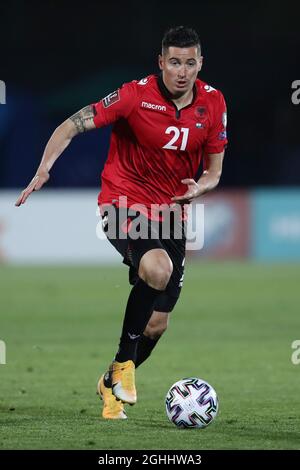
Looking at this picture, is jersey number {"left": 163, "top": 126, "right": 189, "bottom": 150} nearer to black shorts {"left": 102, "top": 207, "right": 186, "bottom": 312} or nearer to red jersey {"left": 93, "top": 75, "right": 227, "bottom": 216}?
red jersey {"left": 93, "top": 75, "right": 227, "bottom": 216}

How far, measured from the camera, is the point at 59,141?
22.6 feet

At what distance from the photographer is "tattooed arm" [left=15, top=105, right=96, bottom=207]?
6.69 meters

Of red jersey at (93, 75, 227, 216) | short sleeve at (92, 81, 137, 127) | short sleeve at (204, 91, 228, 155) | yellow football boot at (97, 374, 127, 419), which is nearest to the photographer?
yellow football boot at (97, 374, 127, 419)

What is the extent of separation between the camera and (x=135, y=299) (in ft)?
22.4

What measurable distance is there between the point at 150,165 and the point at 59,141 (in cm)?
72

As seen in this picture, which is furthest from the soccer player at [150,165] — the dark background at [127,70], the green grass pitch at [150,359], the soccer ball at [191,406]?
the dark background at [127,70]

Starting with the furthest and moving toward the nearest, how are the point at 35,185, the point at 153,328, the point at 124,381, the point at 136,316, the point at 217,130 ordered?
1. the point at 153,328
2. the point at 217,130
3. the point at 136,316
4. the point at 124,381
5. the point at 35,185

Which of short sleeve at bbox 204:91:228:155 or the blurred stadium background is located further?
the blurred stadium background

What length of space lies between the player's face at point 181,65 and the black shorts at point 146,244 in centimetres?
92

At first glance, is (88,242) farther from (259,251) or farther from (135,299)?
(135,299)

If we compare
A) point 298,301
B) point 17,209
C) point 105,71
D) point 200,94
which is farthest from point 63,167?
point 200,94

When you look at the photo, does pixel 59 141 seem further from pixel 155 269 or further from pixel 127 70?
pixel 127 70

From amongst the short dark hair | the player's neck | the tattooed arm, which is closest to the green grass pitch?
the tattooed arm

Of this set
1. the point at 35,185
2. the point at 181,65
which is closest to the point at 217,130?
the point at 181,65
